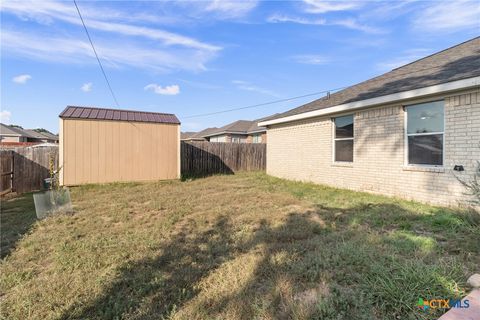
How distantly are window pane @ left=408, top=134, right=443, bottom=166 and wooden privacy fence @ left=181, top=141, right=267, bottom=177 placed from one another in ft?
30.0

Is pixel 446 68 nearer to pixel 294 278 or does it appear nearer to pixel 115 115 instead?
pixel 294 278

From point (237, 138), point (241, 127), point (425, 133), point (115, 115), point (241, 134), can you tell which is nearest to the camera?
point (425, 133)

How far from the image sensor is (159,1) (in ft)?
22.6

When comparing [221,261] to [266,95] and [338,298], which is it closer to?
[338,298]

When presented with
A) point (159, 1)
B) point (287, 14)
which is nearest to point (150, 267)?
point (159, 1)

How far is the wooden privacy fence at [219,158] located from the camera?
13.1 metres

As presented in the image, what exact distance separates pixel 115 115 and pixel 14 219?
5.28 m

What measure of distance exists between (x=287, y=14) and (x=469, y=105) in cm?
658

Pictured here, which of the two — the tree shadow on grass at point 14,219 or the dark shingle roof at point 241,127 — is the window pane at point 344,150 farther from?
the dark shingle roof at point 241,127

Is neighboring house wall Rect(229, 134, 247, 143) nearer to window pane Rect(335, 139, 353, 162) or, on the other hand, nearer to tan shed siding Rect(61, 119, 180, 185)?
tan shed siding Rect(61, 119, 180, 185)

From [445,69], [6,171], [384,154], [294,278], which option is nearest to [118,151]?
[6,171]

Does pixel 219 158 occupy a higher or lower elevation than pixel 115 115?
lower

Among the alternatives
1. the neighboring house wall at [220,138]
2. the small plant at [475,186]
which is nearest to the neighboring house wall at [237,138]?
the neighboring house wall at [220,138]

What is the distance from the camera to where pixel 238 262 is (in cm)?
303
